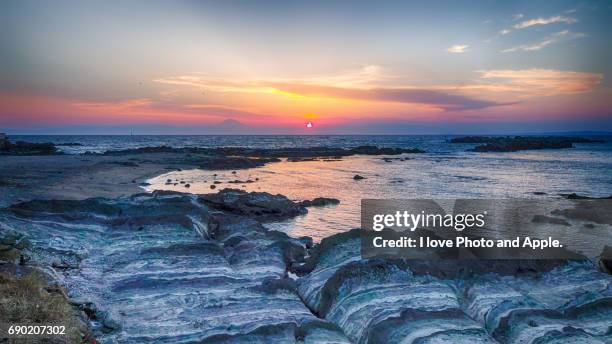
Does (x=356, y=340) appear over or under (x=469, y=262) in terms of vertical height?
under

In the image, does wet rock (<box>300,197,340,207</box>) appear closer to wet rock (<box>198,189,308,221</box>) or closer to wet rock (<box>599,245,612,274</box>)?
wet rock (<box>198,189,308,221</box>)

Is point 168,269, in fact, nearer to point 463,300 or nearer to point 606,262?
point 463,300

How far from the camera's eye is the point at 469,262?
10094 millimetres

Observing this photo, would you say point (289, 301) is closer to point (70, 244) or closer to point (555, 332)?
point (555, 332)

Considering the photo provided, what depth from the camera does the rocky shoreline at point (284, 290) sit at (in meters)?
7.58

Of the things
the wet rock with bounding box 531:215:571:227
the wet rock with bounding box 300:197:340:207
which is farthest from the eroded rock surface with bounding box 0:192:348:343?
the wet rock with bounding box 531:215:571:227

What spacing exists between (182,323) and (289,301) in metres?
2.24

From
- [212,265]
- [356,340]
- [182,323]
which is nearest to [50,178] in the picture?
[212,265]

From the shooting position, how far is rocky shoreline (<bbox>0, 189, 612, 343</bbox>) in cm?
758

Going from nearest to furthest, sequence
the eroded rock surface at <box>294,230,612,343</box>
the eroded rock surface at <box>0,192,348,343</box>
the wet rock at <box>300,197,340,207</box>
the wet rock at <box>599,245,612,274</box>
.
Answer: the eroded rock surface at <box>294,230,612,343</box> → the eroded rock surface at <box>0,192,348,343</box> → the wet rock at <box>599,245,612,274</box> → the wet rock at <box>300,197,340,207</box>

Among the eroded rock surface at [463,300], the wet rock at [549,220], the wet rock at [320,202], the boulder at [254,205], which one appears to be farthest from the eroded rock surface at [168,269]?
the wet rock at [549,220]

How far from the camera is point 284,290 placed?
9.30m

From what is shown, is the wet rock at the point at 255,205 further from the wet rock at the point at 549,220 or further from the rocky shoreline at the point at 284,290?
the wet rock at the point at 549,220

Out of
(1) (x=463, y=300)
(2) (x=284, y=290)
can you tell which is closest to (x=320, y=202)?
(2) (x=284, y=290)
